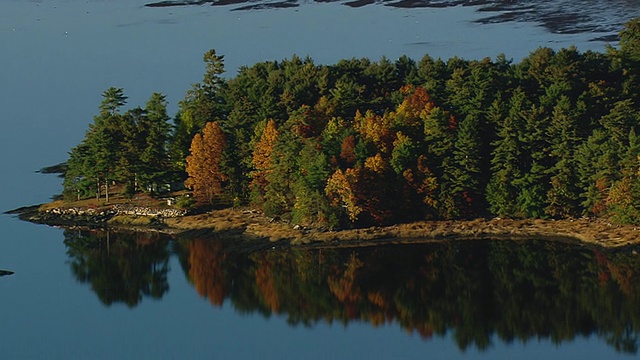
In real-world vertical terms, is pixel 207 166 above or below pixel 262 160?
below

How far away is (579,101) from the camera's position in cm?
9238

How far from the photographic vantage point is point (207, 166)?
9869 cm

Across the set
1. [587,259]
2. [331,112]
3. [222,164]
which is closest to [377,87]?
[331,112]

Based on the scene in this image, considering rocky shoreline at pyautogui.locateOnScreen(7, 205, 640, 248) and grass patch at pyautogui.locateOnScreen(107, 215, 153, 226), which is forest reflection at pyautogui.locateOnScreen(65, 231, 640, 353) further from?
grass patch at pyautogui.locateOnScreen(107, 215, 153, 226)

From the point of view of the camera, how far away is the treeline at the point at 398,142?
88.9 metres

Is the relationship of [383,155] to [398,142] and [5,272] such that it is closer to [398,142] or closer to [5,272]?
[398,142]

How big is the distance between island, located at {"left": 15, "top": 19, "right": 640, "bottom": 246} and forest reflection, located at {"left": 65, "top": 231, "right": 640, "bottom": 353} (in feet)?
9.44

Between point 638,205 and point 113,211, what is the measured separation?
1504 inches

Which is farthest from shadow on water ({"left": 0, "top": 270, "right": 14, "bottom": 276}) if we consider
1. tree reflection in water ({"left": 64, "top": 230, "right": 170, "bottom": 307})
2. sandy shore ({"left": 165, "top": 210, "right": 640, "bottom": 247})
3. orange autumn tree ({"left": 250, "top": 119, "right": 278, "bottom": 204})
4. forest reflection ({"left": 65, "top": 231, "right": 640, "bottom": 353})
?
orange autumn tree ({"left": 250, "top": 119, "right": 278, "bottom": 204})

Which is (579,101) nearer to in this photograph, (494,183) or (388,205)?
(494,183)

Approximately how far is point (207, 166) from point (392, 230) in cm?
1631

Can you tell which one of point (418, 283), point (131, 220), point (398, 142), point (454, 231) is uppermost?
point (398, 142)

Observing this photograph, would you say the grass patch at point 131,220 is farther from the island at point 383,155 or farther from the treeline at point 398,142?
the treeline at point 398,142

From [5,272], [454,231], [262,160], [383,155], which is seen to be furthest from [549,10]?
[5,272]
